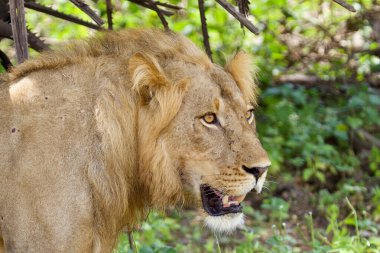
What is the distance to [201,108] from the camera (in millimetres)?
3734

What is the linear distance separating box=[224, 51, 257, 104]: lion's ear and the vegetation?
268 centimetres

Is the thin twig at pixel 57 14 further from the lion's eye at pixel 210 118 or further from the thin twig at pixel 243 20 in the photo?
the lion's eye at pixel 210 118

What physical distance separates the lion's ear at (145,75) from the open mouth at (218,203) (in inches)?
19.5

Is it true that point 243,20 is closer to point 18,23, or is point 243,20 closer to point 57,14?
point 18,23

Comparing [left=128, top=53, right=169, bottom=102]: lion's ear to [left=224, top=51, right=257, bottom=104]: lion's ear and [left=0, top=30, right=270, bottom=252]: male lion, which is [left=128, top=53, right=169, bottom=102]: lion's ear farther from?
[left=224, top=51, right=257, bottom=104]: lion's ear

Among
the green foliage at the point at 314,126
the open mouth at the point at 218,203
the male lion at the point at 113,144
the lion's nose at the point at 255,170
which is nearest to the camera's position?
the male lion at the point at 113,144

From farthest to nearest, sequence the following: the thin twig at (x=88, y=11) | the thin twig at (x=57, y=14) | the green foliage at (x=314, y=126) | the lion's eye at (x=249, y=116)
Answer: the green foliage at (x=314, y=126), the thin twig at (x=57, y=14), the thin twig at (x=88, y=11), the lion's eye at (x=249, y=116)

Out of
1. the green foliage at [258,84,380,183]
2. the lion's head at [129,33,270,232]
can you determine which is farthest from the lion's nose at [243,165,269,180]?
the green foliage at [258,84,380,183]

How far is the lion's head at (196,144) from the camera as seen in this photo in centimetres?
369

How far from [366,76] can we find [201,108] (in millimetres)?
4717

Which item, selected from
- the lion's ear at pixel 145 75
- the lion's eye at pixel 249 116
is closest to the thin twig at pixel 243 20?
the lion's eye at pixel 249 116

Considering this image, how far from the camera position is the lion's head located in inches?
145

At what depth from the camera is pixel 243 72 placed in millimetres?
4148

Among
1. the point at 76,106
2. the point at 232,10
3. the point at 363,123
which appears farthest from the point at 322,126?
the point at 76,106
